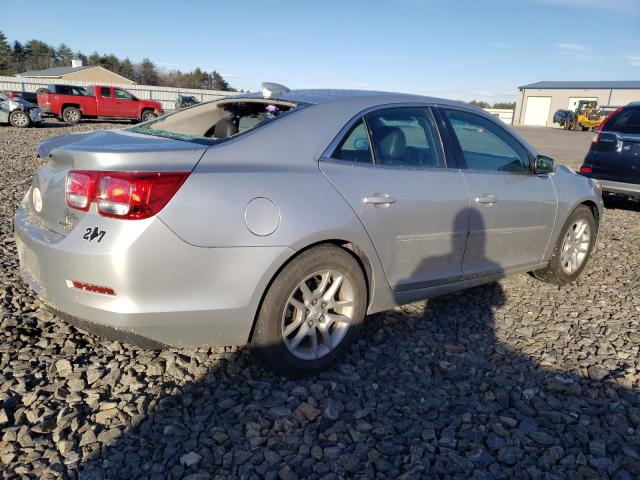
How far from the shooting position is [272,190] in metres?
2.52

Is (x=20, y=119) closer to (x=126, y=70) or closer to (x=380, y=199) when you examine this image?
(x=380, y=199)

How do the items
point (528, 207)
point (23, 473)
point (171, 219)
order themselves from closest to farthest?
point (23, 473), point (171, 219), point (528, 207)

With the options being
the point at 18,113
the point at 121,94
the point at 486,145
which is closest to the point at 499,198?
the point at 486,145

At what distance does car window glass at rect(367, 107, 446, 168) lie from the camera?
3102 mm

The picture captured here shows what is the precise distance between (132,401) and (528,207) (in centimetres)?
301

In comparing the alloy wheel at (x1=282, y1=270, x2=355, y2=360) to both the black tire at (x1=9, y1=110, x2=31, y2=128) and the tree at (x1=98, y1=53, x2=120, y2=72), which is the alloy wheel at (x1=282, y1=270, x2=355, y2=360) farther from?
the tree at (x1=98, y1=53, x2=120, y2=72)

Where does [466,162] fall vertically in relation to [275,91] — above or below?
below

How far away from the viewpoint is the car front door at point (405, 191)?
287cm

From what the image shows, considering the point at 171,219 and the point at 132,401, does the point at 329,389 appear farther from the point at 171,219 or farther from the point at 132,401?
the point at 171,219

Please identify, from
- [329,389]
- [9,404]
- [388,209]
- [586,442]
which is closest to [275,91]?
[388,209]

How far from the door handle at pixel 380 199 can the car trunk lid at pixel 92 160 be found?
934mm

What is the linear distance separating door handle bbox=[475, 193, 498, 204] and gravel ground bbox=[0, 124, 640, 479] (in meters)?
0.90

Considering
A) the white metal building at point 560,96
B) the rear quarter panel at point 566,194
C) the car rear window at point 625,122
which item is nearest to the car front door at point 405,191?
the rear quarter panel at point 566,194

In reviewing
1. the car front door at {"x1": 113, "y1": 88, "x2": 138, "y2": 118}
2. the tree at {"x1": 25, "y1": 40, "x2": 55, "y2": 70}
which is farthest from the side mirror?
the tree at {"x1": 25, "y1": 40, "x2": 55, "y2": 70}
